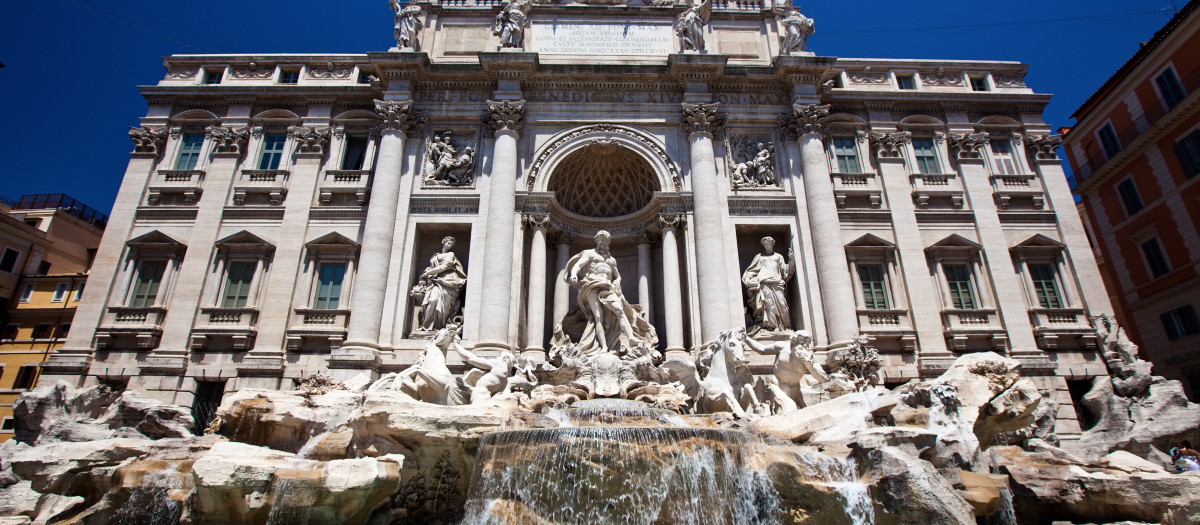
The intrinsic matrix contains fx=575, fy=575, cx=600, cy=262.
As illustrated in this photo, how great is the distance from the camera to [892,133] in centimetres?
2091

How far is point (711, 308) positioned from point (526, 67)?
1032 cm

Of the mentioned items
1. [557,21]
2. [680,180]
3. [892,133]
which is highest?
[557,21]

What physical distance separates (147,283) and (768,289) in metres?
20.0

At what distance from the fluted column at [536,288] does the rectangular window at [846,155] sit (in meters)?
10.7

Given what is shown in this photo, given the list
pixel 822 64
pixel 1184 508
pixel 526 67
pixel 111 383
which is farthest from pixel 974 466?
pixel 111 383

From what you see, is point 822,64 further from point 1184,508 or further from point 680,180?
point 1184,508

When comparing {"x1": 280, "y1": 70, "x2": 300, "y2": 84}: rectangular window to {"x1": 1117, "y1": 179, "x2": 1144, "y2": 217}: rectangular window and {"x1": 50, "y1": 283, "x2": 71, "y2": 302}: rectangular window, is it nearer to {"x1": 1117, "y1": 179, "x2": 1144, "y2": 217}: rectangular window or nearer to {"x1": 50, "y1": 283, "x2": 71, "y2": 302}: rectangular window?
{"x1": 50, "y1": 283, "x2": 71, "y2": 302}: rectangular window

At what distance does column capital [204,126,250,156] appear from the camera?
20.3 metres

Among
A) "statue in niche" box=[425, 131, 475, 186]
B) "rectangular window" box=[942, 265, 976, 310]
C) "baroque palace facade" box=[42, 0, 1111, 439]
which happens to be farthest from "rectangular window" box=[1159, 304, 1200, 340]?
"statue in niche" box=[425, 131, 475, 186]

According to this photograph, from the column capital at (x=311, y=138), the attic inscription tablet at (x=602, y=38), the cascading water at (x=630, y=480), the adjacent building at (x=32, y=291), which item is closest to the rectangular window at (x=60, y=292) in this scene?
the adjacent building at (x=32, y=291)

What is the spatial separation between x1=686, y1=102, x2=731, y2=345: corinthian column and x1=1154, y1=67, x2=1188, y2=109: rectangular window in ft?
59.4

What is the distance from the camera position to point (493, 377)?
1357 centimetres

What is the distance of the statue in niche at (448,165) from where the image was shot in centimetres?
1952

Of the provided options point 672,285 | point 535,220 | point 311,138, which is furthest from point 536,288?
point 311,138
